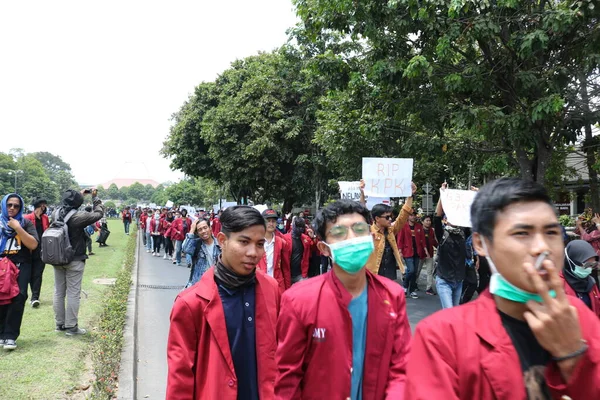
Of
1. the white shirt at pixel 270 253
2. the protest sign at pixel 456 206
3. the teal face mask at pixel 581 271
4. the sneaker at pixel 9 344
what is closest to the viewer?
the teal face mask at pixel 581 271

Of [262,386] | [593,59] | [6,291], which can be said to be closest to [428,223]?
[593,59]

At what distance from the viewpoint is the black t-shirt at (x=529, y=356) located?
145cm

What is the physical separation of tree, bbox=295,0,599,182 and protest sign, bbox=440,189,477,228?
254cm

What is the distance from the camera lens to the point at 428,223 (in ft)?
39.0

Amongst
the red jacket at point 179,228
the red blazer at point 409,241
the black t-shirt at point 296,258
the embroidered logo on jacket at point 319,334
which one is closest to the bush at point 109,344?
→ the black t-shirt at point 296,258

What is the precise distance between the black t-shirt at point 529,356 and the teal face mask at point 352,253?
3.96 feet

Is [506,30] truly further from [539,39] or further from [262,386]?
[262,386]

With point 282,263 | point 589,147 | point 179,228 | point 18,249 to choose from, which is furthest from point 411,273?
point 179,228

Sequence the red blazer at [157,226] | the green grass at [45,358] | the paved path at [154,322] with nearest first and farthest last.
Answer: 1. the green grass at [45,358]
2. the paved path at [154,322]
3. the red blazer at [157,226]

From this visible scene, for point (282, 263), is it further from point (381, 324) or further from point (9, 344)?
point (381, 324)

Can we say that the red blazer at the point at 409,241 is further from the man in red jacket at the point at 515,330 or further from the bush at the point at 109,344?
the man in red jacket at the point at 515,330

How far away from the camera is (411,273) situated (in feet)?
37.5

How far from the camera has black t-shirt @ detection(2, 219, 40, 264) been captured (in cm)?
659

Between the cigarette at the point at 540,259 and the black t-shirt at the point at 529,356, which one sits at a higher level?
the cigarette at the point at 540,259
